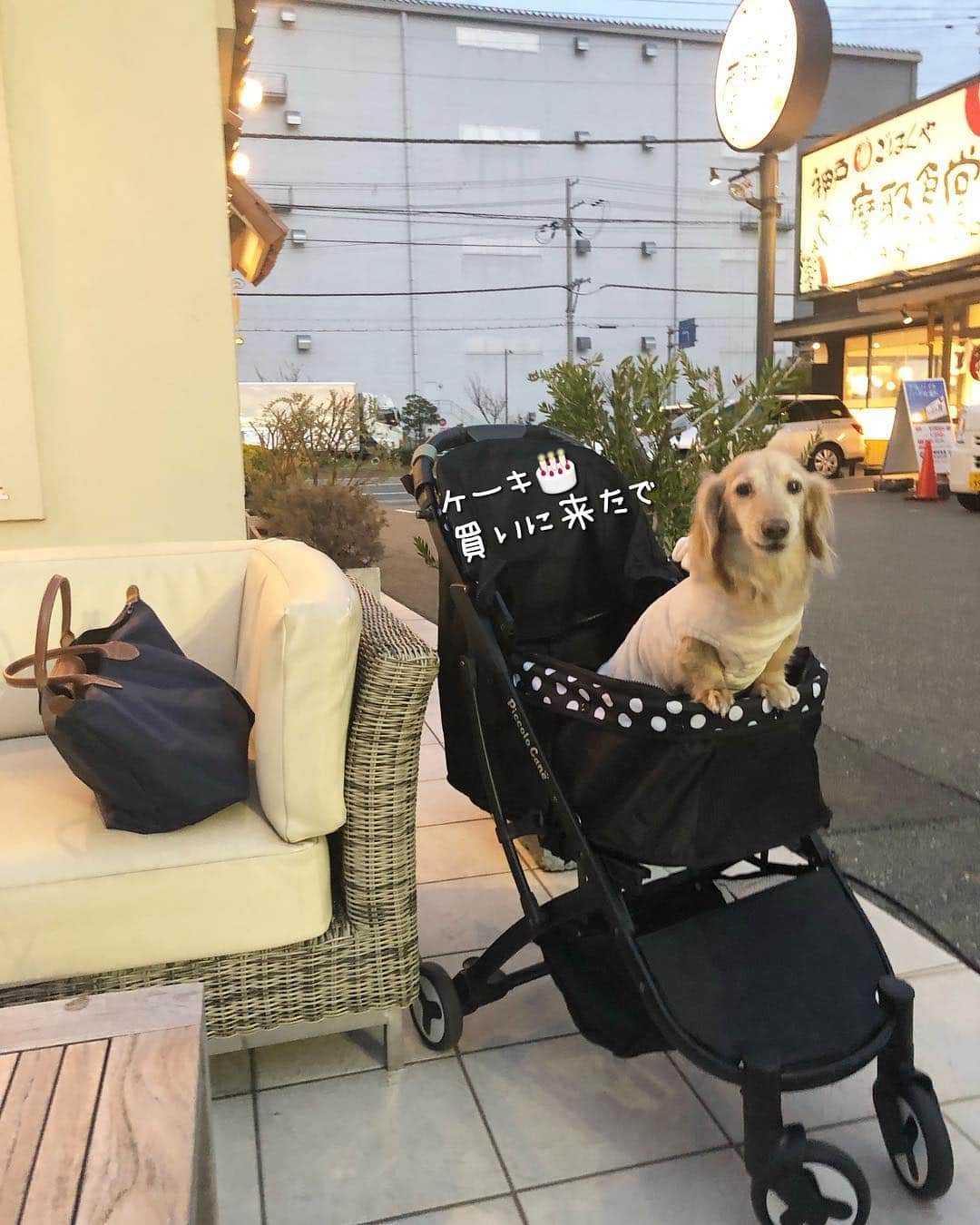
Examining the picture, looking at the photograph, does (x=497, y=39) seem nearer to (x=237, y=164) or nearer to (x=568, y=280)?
(x=568, y=280)

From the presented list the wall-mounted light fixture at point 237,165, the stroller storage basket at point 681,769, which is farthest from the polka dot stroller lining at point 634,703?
the wall-mounted light fixture at point 237,165

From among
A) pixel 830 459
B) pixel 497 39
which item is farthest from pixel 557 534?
pixel 497 39

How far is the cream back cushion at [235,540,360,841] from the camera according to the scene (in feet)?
5.68

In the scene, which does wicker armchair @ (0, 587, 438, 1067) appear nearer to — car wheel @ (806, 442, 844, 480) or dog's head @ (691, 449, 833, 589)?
dog's head @ (691, 449, 833, 589)

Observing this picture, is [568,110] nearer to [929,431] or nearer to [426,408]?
[426,408]

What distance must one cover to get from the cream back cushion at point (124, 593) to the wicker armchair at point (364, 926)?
710 millimetres

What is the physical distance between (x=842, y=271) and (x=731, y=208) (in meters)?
19.5

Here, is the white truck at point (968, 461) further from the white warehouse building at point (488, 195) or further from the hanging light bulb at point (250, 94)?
the white warehouse building at point (488, 195)

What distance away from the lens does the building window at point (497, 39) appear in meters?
28.2

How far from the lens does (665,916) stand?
1984mm

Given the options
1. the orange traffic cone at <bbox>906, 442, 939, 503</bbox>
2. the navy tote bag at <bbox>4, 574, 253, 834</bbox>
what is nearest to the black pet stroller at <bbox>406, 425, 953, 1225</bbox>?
the navy tote bag at <bbox>4, 574, 253, 834</bbox>

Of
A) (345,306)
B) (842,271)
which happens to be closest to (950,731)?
(842,271)

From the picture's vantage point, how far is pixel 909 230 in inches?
513

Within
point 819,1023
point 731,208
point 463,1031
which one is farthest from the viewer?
point 731,208
